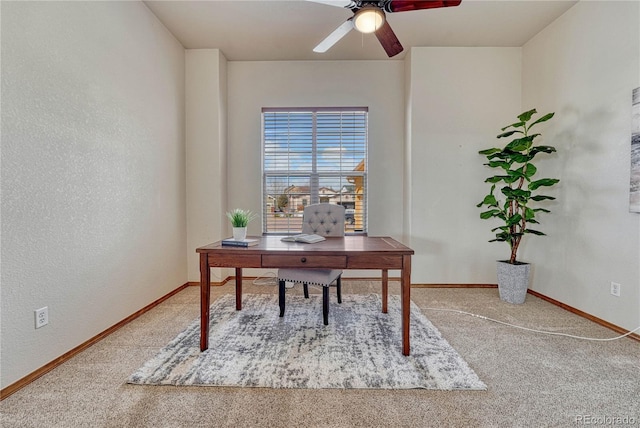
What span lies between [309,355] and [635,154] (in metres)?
2.88

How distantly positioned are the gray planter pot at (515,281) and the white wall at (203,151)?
3253mm

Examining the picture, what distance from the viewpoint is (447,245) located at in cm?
366

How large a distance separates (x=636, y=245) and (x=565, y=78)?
1710mm

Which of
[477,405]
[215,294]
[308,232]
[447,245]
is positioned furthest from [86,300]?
[447,245]

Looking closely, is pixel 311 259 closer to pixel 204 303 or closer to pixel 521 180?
pixel 204 303

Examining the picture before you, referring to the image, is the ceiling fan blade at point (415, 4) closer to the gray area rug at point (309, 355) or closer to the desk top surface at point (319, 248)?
the desk top surface at point (319, 248)

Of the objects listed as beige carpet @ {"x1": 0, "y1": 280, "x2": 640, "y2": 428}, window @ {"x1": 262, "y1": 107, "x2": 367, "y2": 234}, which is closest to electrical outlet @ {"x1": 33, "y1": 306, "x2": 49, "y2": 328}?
beige carpet @ {"x1": 0, "y1": 280, "x2": 640, "y2": 428}

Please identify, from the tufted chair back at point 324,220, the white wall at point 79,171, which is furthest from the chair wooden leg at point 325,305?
the white wall at point 79,171

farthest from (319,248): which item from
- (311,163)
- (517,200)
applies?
(517,200)

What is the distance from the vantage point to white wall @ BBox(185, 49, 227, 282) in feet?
11.9

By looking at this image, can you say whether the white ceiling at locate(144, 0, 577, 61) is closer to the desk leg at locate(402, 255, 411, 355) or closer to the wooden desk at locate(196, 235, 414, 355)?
the wooden desk at locate(196, 235, 414, 355)

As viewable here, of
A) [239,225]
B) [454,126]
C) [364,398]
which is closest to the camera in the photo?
[364,398]

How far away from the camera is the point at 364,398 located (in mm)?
1572

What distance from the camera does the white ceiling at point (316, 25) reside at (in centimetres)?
281
